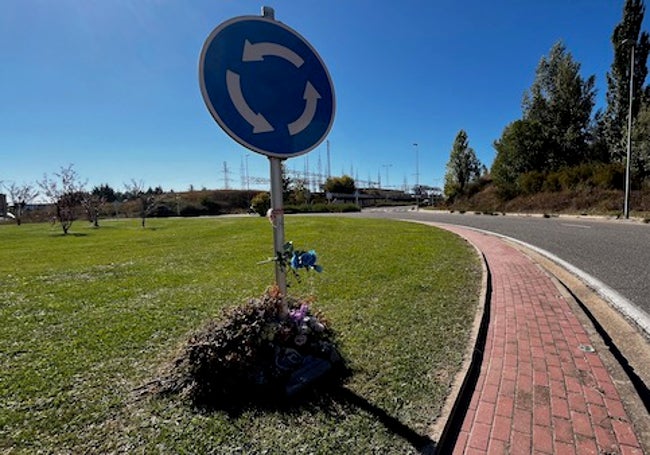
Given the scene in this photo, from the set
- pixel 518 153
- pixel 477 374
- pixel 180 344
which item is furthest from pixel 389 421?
pixel 518 153

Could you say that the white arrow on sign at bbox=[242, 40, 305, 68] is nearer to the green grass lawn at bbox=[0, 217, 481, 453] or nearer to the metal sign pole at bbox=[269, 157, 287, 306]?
the metal sign pole at bbox=[269, 157, 287, 306]

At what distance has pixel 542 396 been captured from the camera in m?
2.29

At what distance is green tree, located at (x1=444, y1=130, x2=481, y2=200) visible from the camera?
38719mm

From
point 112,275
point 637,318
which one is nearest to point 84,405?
point 112,275

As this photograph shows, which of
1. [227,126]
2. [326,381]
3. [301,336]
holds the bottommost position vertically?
[326,381]

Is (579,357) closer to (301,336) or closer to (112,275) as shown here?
(301,336)

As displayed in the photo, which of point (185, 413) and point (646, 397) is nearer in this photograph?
point (185, 413)

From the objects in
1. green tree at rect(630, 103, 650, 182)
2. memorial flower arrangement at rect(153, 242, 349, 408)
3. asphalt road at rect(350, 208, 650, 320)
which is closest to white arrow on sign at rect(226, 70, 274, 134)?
memorial flower arrangement at rect(153, 242, 349, 408)

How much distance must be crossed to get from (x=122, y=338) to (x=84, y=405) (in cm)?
121

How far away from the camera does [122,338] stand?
10.6 ft

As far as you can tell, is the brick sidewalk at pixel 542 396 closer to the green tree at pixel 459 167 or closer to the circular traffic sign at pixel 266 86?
the circular traffic sign at pixel 266 86

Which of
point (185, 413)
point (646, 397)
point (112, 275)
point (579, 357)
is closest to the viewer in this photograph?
point (185, 413)

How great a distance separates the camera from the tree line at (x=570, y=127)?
78.1 ft

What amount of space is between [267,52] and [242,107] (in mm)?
431
